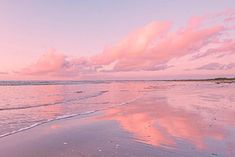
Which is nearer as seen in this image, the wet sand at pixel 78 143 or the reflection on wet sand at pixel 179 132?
the wet sand at pixel 78 143

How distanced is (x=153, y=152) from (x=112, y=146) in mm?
1531

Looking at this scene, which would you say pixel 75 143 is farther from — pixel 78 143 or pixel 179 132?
pixel 179 132

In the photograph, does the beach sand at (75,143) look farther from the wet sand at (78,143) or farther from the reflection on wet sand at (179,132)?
the reflection on wet sand at (179,132)

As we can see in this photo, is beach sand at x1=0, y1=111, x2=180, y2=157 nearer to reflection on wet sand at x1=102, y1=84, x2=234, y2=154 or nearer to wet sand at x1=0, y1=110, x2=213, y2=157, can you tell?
wet sand at x1=0, y1=110, x2=213, y2=157

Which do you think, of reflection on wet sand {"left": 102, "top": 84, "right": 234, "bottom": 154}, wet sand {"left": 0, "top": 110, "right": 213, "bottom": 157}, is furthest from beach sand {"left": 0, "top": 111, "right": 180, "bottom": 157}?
reflection on wet sand {"left": 102, "top": 84, "right": 234, "bottom": 154}

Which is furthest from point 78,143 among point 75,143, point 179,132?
point 179,132

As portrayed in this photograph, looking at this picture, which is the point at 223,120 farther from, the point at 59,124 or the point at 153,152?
the point at 59,124

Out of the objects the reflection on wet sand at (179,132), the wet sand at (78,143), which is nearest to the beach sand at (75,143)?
the wet sand at (78,143)

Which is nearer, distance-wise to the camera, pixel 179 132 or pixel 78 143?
pixel 78 143

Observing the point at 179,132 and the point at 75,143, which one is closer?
the point at 75,143

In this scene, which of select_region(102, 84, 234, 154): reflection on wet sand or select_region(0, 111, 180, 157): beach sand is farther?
select_region(102, 84, 234, 154): reflection on wet sand

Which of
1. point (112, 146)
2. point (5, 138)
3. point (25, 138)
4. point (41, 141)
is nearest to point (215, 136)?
point (112, 146)

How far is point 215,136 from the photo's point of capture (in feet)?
32.4

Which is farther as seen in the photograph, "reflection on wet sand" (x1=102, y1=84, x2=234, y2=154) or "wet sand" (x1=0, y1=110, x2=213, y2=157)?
"reflection on wet sand" (x1=102, y1=84, x2=234, y2=154)
